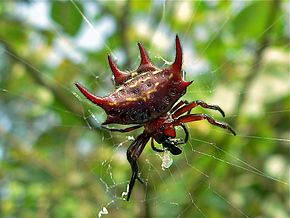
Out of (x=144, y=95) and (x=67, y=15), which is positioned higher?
(x=67, y=15)

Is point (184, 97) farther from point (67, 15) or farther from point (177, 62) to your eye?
point (177, 62)

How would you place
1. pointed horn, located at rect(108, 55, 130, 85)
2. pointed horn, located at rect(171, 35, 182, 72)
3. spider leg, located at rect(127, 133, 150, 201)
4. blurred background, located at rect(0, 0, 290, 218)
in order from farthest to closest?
blurred background, located at rect(0, 0, 290, 218) → spider leg, located at rect(127, 133, 150, 201) → pointed horn, located at rect(108, 55, 130, 85) → pointed horn, located at rect(171, 35, 182, 72)

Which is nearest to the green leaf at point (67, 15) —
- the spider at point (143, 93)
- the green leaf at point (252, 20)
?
the green leaf at point (252, 20)

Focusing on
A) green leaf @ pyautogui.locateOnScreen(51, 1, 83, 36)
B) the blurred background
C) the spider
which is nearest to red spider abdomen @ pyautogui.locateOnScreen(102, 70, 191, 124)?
the spider

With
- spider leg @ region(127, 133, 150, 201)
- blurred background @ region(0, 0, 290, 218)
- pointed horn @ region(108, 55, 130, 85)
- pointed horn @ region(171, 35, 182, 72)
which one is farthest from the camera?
blurred background @ region(0, 0, 290, 218)

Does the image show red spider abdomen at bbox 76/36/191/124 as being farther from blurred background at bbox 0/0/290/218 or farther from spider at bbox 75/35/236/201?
blurred background at bbox 0/0/290/218

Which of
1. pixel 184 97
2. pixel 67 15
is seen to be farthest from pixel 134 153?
pixel 67 15

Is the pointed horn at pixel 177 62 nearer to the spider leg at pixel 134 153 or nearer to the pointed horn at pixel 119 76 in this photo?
the pointed horn at pixel 119 76
